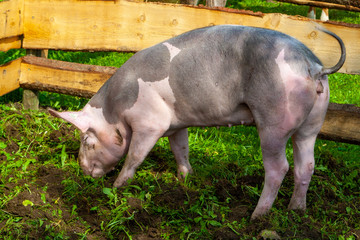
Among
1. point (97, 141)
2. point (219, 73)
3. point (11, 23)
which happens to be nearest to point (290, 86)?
point (219, 73)

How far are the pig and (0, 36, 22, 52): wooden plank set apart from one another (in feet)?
5.04

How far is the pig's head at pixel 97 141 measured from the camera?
4938 mm

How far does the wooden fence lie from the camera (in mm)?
5992

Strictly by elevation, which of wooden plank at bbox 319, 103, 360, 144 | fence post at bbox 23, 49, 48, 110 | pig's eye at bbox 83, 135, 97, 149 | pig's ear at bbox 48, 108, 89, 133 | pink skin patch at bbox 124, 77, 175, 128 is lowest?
fence post at bbox 23, 49, 48, 110

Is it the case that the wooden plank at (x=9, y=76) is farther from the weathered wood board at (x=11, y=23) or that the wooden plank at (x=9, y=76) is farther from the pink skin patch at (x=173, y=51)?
the pink skin patch at (x=173, y=51)

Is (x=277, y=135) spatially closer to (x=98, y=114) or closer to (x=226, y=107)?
(x=226, y=107)

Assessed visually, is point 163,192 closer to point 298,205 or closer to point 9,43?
point 298,205

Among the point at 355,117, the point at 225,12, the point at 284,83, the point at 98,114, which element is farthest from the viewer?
the point at 225,12

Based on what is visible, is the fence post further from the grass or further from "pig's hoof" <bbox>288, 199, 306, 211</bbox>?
"pig's hoof" <bbox>288, 199, 306, 211</bbox>

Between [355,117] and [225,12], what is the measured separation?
1694mm

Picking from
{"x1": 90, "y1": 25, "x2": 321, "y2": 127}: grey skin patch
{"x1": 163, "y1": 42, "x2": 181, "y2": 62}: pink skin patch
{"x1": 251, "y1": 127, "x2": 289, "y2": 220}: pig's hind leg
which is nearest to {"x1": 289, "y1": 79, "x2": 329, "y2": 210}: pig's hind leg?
{"x1": 251, "y1": 127, "x2": 289, "y2": 220}: pig's hind leg

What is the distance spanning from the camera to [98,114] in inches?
196

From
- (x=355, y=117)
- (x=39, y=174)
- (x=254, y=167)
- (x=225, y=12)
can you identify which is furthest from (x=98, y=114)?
(x=355, y=117)

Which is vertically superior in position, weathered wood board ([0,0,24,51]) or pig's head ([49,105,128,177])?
weathered wood board ([0,0,24,51])
